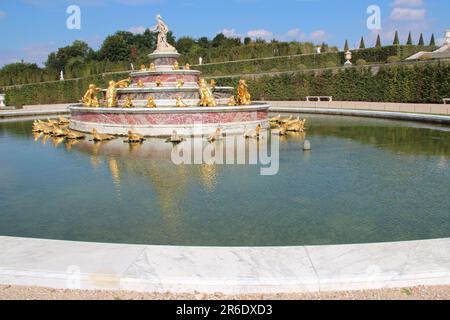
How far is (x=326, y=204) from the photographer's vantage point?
10.4 m

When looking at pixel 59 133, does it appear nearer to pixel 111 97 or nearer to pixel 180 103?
pixel 111 97

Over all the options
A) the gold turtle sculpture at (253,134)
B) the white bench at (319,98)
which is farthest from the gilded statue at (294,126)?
the white bench at (319,98)

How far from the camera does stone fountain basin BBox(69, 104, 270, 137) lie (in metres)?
22.5

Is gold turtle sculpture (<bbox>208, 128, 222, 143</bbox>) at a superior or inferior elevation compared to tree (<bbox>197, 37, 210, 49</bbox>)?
inferior

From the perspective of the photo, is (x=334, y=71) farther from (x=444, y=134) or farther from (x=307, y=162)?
(x=307, y=162)

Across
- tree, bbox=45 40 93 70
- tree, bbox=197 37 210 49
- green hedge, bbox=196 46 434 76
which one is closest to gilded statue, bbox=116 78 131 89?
green hedge, bbox=196 46 434 76

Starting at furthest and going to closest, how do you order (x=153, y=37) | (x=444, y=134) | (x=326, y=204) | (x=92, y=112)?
(x=153, y=37) < (x=92, y=112) < (x=444, y=134) < (x=326, y=204)

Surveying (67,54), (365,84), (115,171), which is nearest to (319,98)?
(365,84)

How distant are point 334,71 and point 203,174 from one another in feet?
116

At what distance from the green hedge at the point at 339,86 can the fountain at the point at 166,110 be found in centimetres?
1854

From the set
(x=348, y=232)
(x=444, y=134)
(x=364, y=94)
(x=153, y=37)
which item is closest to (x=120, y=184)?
(x=348, y=232)

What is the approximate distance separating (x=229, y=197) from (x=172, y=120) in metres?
12.1

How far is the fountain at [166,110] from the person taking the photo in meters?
22.5

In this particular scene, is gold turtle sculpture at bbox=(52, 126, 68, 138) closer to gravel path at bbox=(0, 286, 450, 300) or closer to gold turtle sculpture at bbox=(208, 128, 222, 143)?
gold turtle sculpture at bbox=(208, 128, 222, 143)
